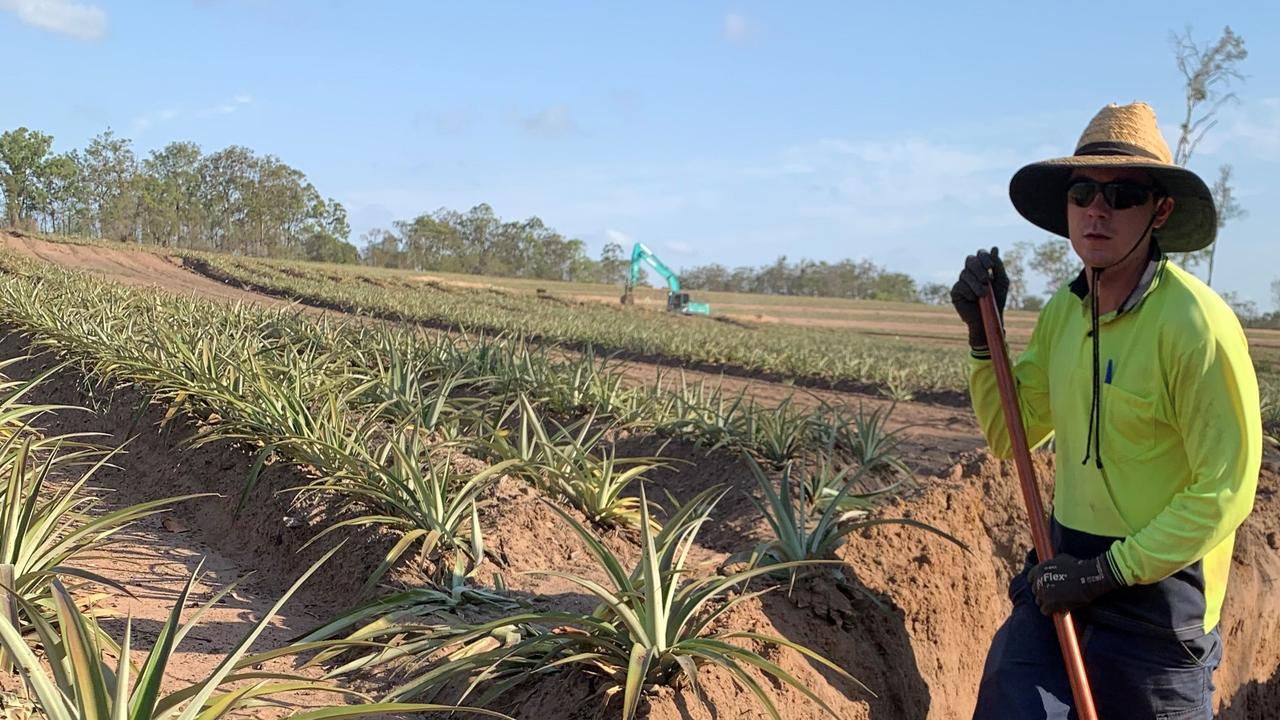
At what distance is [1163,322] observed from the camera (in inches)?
79.3

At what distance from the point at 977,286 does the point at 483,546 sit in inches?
75.3

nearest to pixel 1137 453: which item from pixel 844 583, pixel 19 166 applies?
pixel 844 583

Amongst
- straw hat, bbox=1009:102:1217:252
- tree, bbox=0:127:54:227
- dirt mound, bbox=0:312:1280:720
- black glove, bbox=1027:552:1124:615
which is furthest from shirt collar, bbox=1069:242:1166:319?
tree, bbox=0:127:54:227

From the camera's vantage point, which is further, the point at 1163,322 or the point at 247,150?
the point at 247,150

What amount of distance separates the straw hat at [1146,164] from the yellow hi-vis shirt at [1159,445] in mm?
126

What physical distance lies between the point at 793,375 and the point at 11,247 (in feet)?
77.5

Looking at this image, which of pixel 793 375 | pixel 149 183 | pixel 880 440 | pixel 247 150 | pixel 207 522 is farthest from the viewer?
Answer: pixel 247 150

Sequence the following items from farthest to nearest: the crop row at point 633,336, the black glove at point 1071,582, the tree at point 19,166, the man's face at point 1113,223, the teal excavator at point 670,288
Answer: the tree at point 19,166
the teal excavator at point 670,288
the crop row at point 633,336
the man's face at point 1113,223
the black glove at point 1071,582

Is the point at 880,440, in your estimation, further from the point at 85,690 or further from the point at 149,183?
the point at 149,183

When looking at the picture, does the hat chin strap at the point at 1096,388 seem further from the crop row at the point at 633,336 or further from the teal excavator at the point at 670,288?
the teal excavator at the point at 670,288

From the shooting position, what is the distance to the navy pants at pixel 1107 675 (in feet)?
6.82

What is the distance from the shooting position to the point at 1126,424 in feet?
6.91

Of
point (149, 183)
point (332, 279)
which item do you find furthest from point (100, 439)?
point (149, 183)

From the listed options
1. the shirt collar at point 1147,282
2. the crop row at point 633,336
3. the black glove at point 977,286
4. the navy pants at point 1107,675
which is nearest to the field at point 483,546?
the navy pants at point 1107,675
